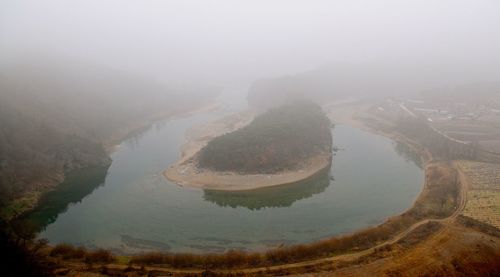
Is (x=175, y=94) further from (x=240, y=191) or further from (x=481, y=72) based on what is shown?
(x=481, y=72)

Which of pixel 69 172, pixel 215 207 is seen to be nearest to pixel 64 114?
pixel 69 172

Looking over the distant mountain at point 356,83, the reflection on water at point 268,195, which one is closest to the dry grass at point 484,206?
the reflection on water at point 268,195

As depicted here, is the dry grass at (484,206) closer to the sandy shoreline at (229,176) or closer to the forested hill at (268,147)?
the sandy shoreline at (229,176)

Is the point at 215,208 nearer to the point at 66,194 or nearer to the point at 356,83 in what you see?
the point at 66,194

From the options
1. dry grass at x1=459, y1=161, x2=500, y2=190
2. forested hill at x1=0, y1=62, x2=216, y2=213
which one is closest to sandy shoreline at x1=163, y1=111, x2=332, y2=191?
forested hill at x1=0, y1=62, x2=216, y2=213

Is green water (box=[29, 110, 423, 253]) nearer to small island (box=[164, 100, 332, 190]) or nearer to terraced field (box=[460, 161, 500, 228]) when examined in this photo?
small island (box=[164, 100, 332, 190])

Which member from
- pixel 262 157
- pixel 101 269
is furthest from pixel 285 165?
pixel 101 269

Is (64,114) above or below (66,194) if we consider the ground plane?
above
